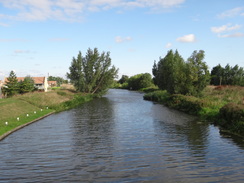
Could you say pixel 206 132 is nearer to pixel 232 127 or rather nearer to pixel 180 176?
pixel 232 127

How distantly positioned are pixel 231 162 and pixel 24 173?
1192cm

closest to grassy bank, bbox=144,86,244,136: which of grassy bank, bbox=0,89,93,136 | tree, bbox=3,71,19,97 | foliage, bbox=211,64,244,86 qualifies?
grassy bank, bbox=0,89,93,136

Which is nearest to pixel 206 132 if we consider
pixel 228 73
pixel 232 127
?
pixel 232 127

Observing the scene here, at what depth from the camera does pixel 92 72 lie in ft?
229

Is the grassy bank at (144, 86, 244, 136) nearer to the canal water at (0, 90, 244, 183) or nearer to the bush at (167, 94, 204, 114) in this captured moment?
the bush at (167, 94, 204, 114)

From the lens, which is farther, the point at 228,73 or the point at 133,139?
the point at 228,73

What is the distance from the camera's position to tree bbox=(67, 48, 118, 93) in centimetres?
6819

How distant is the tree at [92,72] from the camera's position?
6819 cm

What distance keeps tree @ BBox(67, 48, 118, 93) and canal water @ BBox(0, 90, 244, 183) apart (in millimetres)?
46354

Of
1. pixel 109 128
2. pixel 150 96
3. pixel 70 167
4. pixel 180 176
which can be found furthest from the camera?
pixel 150 96

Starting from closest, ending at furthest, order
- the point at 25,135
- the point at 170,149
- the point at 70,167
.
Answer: the point at 70,167
the point at 170,149
the point at 25,135

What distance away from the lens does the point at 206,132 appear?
21.3m

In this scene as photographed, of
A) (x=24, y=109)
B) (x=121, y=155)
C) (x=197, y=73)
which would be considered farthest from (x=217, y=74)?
(x=121, y=155)

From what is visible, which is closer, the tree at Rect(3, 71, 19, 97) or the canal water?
the canal water
